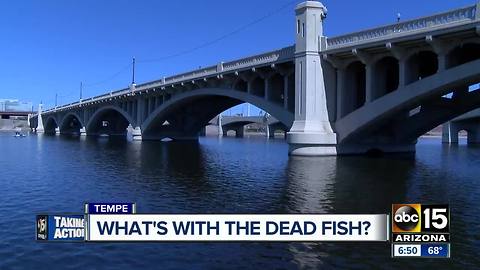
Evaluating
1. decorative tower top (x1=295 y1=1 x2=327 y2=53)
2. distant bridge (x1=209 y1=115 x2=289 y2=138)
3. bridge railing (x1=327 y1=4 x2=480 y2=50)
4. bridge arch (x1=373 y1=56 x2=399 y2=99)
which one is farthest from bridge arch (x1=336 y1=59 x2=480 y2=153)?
distant bridge (x1=209 y1=115 x2=289 y2=138)

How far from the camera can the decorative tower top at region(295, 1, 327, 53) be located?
39062mm

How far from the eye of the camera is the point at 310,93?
38812mm

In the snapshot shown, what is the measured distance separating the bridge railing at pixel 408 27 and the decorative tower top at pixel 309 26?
137 centimetres

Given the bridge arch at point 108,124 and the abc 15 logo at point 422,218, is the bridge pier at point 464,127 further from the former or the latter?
the abc 15 logo at point 422,218

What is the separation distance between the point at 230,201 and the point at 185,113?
66.2 m

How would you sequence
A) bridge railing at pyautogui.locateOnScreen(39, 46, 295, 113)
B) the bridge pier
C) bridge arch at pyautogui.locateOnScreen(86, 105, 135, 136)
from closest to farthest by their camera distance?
bridge railing at pyautogui.locateOnScreen(39, 46, 295, 113)
the bridge pier
bridge arch at pyautogui.locateOnScreen(86, 105, 135, 136)

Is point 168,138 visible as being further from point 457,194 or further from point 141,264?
point 141,264

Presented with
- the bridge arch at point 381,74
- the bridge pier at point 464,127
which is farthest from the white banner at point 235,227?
the bridge pier at point 464,127

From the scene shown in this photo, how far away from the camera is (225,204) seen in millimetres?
15859

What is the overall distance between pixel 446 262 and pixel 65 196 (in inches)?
544

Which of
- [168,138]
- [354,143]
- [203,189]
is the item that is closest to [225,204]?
[203,189]

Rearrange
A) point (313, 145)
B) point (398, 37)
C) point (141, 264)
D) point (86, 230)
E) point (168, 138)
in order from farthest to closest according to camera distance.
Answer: point (168, 138) → point (313, 145) → point (398, 37) → point (141, 264) → point (86, 230)

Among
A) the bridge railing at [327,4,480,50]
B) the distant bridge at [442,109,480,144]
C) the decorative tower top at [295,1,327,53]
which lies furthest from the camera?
the distant bridge at [442,109,480,144]

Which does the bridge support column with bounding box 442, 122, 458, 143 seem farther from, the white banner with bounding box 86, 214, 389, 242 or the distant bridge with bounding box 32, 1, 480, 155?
the white banner with bounding box 86, 214, 389, 242
